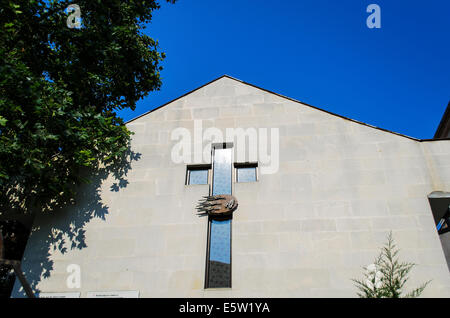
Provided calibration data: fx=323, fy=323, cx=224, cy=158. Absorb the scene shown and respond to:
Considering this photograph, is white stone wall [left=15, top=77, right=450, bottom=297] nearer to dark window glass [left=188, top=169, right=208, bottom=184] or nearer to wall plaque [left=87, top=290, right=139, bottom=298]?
wall plaque [left=87, top=290, right=139, bottom=298]

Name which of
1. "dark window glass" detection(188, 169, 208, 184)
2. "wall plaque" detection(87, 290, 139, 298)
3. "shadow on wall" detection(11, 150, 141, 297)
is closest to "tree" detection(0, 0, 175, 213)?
"shadow on wall" detection(11, 150, 141, 297)

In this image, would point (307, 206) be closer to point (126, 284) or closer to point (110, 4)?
point (126, 284)

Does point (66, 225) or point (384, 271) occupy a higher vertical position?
point (66, 225)

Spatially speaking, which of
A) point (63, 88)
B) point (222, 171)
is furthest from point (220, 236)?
point (63, 88)

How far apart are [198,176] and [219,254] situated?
3.05 meters

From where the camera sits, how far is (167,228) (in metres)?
10.8

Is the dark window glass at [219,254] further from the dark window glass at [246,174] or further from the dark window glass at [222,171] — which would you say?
the dark window glass at [246,174]

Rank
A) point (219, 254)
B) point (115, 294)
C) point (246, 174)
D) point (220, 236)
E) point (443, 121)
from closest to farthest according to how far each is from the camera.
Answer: point (115, 294), point (219, 254), point (220, 236), point (246, 174), point (443, 121)

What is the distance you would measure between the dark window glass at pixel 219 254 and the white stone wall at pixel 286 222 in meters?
0.29

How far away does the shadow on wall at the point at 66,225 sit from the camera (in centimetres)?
1072

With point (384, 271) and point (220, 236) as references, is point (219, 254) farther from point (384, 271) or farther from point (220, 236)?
point (384, 271)

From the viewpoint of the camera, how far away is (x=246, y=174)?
11.8m
